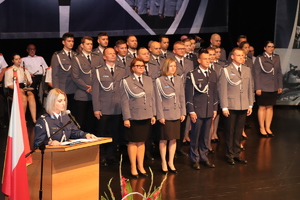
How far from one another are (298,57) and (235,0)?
5.85 feet

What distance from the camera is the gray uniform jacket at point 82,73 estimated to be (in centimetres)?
732

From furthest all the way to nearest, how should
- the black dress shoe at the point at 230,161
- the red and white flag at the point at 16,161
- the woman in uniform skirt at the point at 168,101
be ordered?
1. the black dress shoe at the point at 230,161
2. the woman in uniform skirt at the point at 168,101
3. the red and white flag at the point at 16,161

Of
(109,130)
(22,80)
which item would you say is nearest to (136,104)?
(109,130)

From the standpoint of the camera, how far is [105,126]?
687cm

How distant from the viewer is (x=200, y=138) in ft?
22.5

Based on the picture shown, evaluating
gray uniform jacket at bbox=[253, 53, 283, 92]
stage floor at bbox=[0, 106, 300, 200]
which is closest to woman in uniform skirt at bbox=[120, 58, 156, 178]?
stage floor at bbox=[0, 106, 300, 200]

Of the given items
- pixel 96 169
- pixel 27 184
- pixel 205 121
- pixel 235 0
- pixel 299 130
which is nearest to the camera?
pixel 27 184

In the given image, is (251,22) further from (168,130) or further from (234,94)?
(168,130)

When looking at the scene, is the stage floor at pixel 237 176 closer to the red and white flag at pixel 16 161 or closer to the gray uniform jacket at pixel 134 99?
the gray uniform jacket at pixel 134 99

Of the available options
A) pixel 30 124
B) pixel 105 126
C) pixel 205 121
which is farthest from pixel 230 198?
pixel 30 124

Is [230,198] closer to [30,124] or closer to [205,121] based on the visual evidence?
[205,121]

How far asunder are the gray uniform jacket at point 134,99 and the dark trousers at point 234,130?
125 centimetres

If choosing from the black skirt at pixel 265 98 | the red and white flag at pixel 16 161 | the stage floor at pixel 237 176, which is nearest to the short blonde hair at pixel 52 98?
the red and white flag at pixel 16 161

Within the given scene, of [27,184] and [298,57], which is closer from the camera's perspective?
[27,184]
